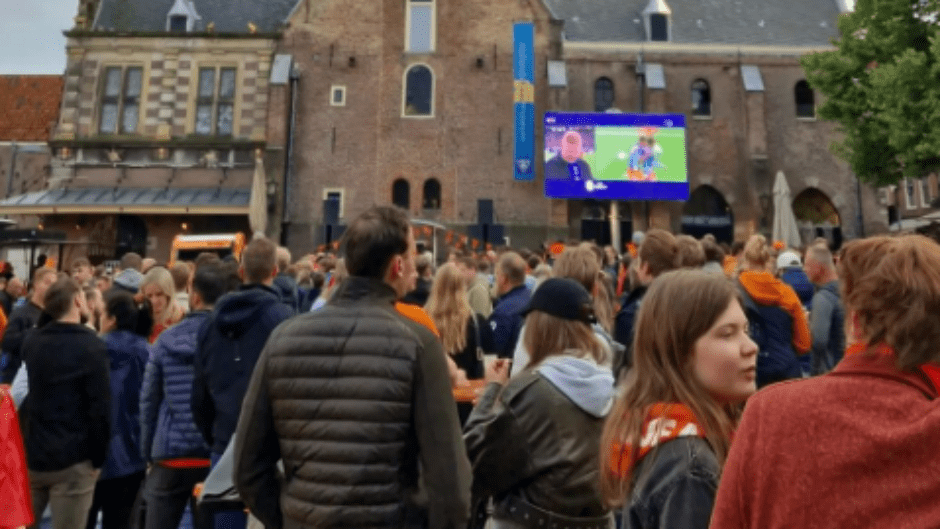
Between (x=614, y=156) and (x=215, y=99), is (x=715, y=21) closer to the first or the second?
(x=614, y=156)

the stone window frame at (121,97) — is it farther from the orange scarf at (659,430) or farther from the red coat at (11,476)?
the orange scarf at (659,430)

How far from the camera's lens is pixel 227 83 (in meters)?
26.7

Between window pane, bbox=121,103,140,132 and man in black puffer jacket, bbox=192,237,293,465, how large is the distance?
82.8 ft

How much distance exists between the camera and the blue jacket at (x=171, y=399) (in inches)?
172

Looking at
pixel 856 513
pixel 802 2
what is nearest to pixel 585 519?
pixel 856 513

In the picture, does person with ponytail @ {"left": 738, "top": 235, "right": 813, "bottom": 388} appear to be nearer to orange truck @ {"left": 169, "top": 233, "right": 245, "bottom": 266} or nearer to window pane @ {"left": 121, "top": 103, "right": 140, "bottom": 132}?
A: orange truck @ {"left": 169, "top": 233, "right": 245, "bottom": 266}

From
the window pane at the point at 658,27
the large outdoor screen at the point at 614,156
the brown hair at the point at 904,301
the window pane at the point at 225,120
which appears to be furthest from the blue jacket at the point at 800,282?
the window pane at the point at 658,27

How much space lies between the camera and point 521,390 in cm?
291

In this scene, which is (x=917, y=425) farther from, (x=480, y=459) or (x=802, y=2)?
(x=802, y=2)

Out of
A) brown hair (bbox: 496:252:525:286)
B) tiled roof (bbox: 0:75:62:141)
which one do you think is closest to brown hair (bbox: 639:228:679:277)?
brown hair (bbox: 496:252:525:286)

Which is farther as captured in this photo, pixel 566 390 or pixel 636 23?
pixel 636 23

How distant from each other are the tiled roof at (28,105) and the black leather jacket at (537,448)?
126ft

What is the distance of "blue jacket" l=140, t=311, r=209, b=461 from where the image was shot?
437 cm

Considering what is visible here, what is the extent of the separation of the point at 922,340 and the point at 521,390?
5.41 ft
